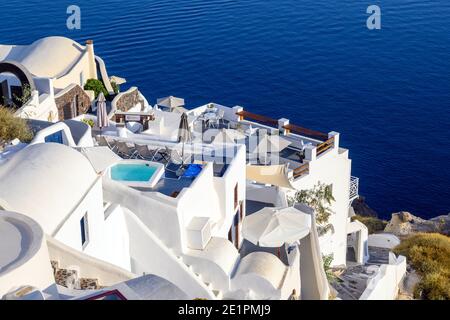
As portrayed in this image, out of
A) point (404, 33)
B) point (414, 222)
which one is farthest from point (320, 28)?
point (414, 222)

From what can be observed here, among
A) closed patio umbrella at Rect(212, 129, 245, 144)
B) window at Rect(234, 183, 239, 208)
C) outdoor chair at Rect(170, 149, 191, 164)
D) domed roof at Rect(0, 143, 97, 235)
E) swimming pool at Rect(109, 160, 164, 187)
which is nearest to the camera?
domed roof at Rect(0, 143, 97, 235)

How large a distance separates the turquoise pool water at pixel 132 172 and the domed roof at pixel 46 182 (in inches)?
114

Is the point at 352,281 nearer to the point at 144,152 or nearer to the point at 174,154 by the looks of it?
the point at 174,154

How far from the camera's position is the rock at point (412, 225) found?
42000 millimetres

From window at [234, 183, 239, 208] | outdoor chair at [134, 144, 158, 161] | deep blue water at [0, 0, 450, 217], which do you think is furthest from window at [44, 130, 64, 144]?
deep blue water at [0, 0, 450, 217]

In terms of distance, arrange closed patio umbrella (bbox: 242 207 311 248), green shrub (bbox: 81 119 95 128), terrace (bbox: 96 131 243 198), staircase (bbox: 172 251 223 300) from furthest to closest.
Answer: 1. green shrub (bbox: 81 119 95 128)
2. terrace (bbox: 96 131 243 198)
3. closed patio umbrella (bbox: 242 207 311 248)
4. staircase (bbox: 172 251 223 300)

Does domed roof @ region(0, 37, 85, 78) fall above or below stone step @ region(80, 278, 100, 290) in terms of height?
above

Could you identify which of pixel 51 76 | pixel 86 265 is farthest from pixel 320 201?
pixel 86 265

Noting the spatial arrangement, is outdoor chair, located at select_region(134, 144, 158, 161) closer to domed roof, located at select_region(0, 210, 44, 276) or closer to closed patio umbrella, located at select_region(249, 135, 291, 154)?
closed patio umbrella, located at select_region(249, 135, 291, 154)

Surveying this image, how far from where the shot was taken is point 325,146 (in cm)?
3247

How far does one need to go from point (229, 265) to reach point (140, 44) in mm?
58360

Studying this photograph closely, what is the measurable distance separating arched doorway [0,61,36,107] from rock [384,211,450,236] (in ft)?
74.7

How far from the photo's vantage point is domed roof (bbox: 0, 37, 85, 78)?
37.2m
